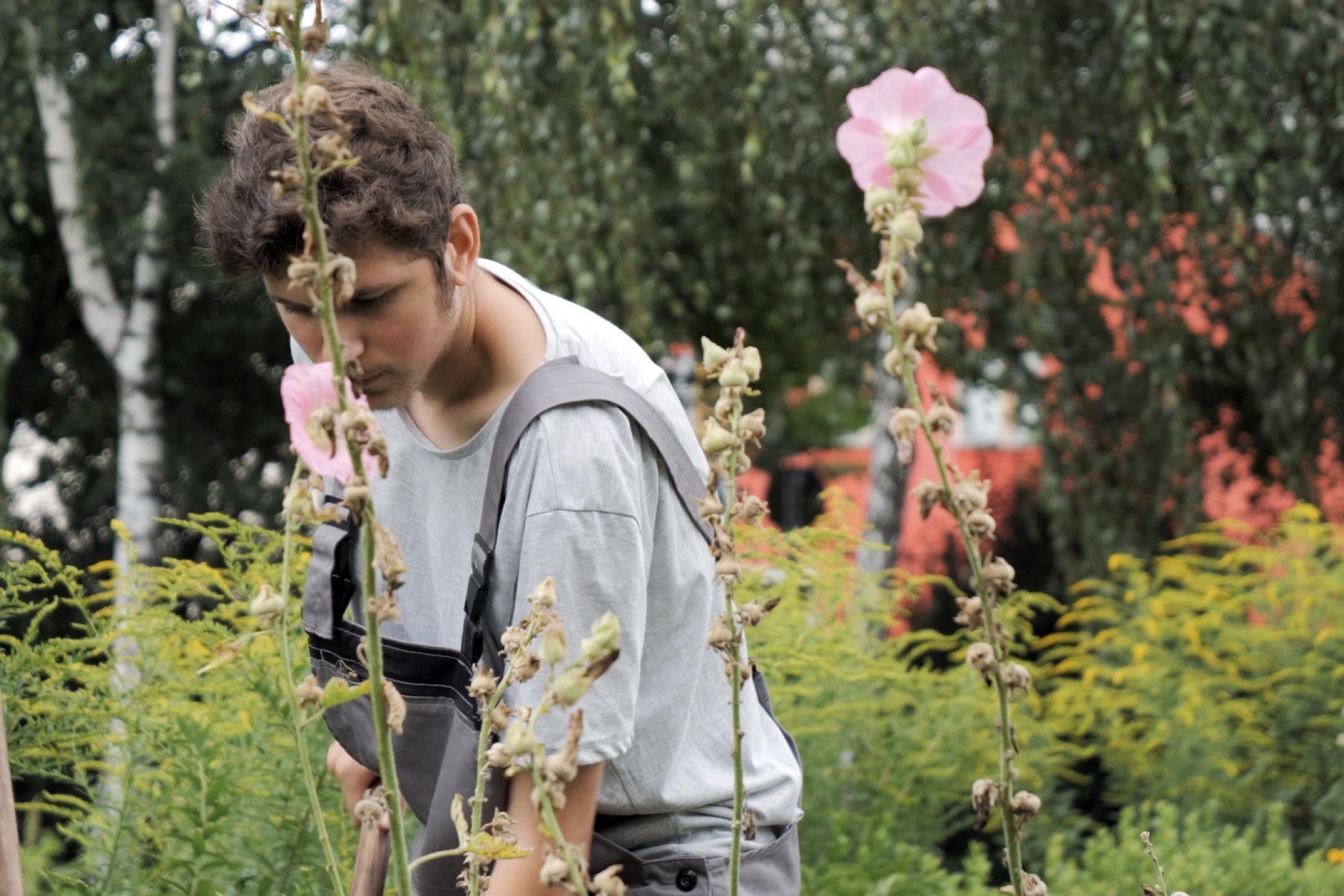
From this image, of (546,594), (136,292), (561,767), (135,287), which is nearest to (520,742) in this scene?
(561,767)

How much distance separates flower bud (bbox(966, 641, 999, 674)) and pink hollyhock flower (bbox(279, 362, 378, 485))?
0.27m

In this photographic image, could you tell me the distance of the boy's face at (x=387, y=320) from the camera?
101cm

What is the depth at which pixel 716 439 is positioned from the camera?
26.6 inches

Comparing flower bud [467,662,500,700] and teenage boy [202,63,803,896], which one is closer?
flower bud [467,662,500,700]

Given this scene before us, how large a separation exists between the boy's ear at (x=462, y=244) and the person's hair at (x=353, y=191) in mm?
13

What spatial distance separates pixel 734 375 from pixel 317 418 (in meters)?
0.21

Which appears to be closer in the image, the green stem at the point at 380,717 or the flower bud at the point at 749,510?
the green stem at the point at 380,717

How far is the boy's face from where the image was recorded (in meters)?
1.01

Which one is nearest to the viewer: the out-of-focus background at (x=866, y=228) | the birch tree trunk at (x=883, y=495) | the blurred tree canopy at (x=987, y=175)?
the out-of-focus background at (x=866, y=228)

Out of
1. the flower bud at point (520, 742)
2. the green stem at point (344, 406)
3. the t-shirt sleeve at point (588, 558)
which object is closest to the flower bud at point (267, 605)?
the green stem at point (344, 406)

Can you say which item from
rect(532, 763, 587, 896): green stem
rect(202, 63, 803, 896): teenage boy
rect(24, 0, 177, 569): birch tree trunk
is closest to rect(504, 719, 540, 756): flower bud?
rect(532, 763, 587, 896): green stem

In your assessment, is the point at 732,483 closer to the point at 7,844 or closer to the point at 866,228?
the point at 7,844

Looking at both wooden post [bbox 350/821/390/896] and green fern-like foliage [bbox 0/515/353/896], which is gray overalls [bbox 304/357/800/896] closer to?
wooden post [bbox 350/821/390/896]

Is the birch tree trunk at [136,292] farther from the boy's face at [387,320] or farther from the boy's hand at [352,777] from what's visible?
the boy's face at [387,320]
